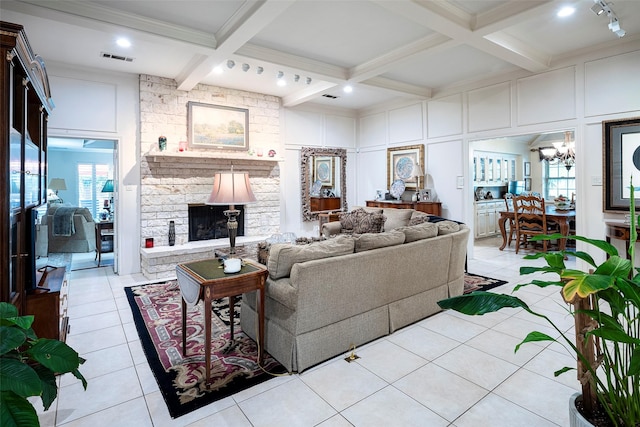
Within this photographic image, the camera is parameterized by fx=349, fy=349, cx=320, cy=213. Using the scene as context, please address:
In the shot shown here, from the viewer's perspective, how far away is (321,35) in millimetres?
3953

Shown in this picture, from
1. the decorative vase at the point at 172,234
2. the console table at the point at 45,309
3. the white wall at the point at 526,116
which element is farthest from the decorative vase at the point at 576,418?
the decorative vase at the point at 172,234

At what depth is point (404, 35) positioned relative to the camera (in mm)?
3949

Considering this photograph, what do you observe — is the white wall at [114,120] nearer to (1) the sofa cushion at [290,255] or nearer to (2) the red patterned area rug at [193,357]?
(2) the red patterned area rug at [193,357]

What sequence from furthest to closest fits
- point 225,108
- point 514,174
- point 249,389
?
point 514,174
point 225,108
point 249,389

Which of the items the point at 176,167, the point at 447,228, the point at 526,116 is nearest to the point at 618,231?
the point at 526,116

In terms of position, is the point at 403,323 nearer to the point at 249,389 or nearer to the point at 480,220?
the point at 249,389

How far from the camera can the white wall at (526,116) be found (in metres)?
4.30

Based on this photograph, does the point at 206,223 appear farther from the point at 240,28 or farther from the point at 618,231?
the point at 618,231

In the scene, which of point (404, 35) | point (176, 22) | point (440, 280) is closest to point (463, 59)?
point (404, 35)

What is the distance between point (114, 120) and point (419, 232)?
456 cm

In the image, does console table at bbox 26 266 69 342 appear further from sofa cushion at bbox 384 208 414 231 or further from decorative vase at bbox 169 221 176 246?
sofa cushion at bbox 384 208 414 231

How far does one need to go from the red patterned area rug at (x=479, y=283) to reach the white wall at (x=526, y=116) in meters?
1.29

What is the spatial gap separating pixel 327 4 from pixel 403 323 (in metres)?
3.04

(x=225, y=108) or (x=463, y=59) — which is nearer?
(x=463, y=59)
